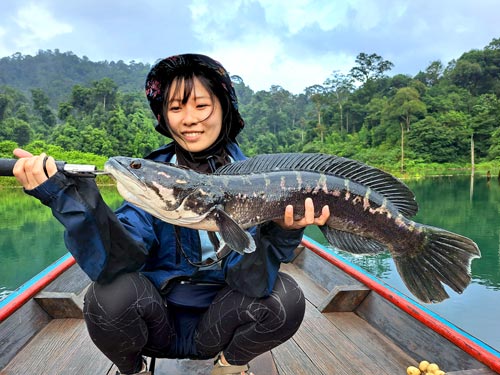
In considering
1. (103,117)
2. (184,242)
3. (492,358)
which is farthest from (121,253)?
(103,117)

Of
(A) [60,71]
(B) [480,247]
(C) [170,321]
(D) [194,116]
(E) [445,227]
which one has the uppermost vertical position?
(A) [60,71]

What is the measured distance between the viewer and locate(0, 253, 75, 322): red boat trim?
2.74m

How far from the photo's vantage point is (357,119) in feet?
157

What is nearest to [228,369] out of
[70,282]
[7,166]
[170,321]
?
[170,321]

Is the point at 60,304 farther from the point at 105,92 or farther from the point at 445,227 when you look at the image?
the point at 105,92

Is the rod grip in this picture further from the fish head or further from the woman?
the fish head

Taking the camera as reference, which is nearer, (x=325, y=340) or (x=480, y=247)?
(x=325, y=340)

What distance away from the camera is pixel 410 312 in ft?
8.79

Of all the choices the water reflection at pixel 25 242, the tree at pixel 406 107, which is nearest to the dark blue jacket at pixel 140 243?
the water reflection at pixel 25 242

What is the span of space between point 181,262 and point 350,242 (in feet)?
2.77

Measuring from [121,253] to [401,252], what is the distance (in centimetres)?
129

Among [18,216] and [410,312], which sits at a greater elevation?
[410,312]

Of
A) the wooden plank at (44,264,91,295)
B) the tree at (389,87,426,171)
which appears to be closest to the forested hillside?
the tree at (389,87,426,171)

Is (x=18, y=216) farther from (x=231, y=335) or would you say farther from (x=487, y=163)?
(x=487, y=163)
